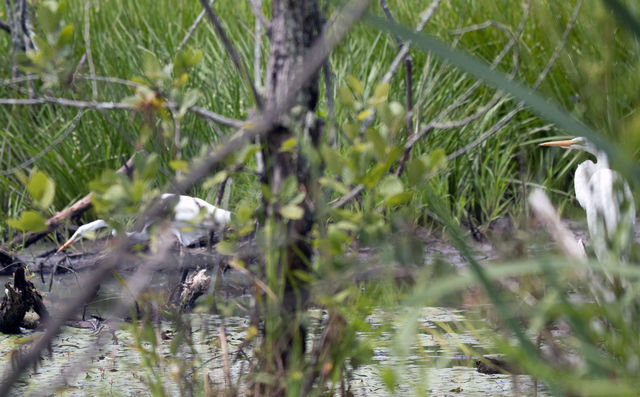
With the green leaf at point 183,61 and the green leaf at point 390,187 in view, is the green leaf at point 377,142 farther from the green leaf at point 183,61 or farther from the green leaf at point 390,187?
the green leaf at point 183,61

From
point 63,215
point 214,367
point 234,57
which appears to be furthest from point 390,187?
point 63,215

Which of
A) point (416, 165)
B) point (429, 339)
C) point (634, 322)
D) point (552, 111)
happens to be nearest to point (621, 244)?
point (634, 322)

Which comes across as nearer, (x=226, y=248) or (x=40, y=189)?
(x=40, y=189)

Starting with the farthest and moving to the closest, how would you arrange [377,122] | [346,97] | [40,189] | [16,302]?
[377,122], [16,302], [346,97], [40,189]

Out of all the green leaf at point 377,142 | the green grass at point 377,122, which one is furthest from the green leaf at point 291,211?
the green grass at point 377,122

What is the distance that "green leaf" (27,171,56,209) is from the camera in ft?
4.27

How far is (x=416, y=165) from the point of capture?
1.38 m

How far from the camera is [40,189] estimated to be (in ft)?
4.31

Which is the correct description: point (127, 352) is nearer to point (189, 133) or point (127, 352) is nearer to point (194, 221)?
point (194, 221)

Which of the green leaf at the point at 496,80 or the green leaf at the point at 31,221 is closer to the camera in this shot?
the green leaf at the point at 496,80

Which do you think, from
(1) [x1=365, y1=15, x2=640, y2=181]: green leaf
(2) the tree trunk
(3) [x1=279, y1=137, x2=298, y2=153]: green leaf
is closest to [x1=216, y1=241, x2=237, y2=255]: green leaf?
(2) the tree trunk

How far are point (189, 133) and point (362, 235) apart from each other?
9.81 feet

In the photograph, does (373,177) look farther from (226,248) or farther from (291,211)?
(226,248)

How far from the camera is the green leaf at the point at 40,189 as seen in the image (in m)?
1.30
